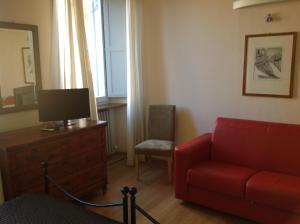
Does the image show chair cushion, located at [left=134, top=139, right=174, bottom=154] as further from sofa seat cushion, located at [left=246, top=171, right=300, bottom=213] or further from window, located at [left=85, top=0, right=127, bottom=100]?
sofa seat cushion, located at [left=246, top=171, right=300, bottom=213]

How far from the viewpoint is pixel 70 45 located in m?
3.25

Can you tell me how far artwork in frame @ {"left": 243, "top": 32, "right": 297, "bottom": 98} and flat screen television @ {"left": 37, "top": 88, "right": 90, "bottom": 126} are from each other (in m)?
2.01

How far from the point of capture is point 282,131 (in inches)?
119

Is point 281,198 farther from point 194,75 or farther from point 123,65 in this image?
point 123,65

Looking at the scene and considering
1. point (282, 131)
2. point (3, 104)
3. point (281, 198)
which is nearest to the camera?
point (281, 198)

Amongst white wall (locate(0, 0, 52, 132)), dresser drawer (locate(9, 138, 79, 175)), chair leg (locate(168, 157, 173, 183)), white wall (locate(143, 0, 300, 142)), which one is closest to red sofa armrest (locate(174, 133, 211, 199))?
chair leg (locate(168, 157, 173, 183))

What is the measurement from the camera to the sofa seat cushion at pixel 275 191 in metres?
2.43

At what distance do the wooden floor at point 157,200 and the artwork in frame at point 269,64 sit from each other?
1.56 m

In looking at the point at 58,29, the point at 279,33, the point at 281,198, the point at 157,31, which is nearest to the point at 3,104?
the point at 58,29

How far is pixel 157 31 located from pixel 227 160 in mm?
2145

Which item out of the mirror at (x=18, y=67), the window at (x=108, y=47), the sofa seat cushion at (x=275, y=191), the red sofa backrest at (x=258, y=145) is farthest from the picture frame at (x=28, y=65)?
the sofa seat cushion at (x=275, y=191)

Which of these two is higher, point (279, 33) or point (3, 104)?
point (279, 33)

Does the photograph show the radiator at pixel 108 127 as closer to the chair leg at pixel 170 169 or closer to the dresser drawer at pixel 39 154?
the chair leg at pixel 170 169

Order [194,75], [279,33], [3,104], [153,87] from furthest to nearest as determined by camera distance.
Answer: [153,87], [194,75], [279,33], [3,104]
